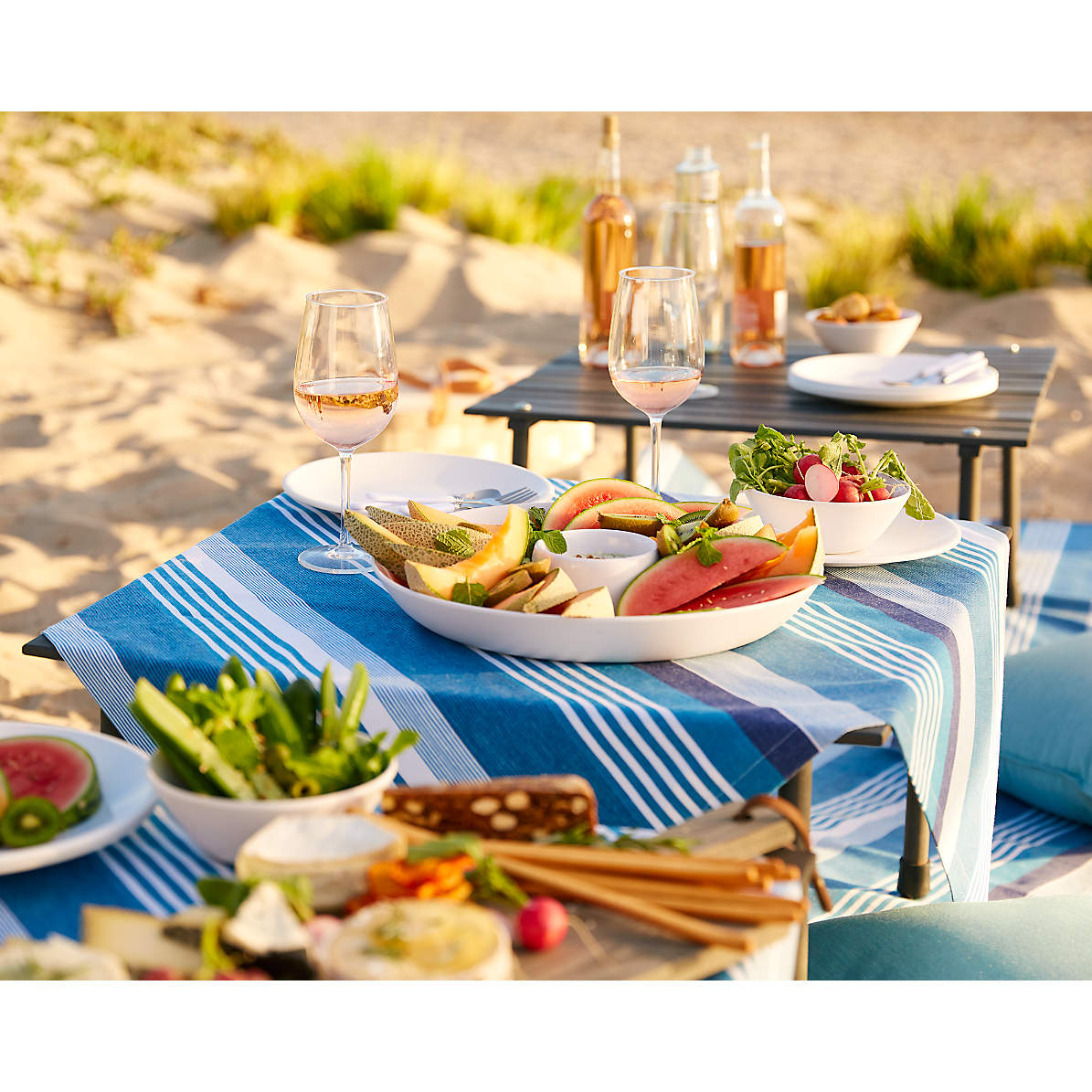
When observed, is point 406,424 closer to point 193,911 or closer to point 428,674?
A: point 428,674

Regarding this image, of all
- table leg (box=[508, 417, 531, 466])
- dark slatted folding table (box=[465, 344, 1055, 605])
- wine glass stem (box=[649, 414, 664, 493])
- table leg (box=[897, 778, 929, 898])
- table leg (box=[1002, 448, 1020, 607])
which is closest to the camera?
wine glass stem (box=[649, 414, 664, 493])

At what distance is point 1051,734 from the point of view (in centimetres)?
312

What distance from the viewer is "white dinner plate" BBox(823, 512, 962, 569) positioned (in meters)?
2.02

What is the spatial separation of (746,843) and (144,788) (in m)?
0.61

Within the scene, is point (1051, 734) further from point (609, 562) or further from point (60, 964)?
point (60, 964)

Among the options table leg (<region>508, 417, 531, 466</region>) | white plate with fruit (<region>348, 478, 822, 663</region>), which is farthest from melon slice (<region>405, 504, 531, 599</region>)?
table leg (<region>508, 417, 531, 466</region>)

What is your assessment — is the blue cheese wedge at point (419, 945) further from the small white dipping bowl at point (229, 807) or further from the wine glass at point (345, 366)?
the wine glass at point (345, 366)

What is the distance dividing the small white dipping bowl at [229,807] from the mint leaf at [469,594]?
0.44 m

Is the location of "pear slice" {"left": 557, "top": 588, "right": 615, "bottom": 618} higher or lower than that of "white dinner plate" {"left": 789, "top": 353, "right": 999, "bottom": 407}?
lower

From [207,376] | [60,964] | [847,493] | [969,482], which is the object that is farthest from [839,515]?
[207,376]

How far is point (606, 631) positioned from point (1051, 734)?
73.8 inches

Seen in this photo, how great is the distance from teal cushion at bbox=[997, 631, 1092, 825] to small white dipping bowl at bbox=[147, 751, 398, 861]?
227 cm

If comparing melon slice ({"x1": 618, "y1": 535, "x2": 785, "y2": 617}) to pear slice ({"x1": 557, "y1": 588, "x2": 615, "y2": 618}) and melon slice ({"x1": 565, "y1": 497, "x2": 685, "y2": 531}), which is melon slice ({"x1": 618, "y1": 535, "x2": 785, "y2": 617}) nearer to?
pear slice ({"x1": 557, "y1": 588, "x2": 615, "y2": 618})

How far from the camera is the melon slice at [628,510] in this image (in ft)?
6.36
